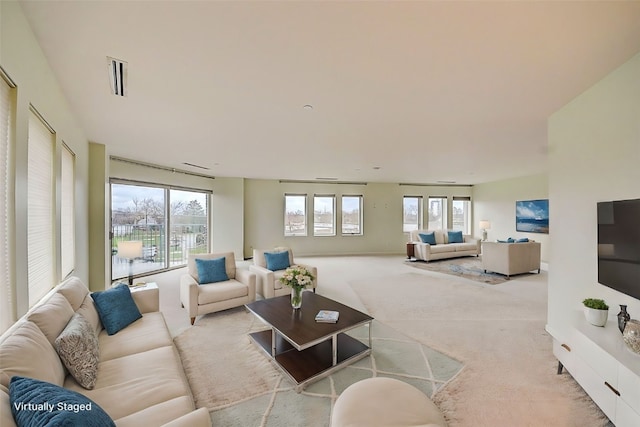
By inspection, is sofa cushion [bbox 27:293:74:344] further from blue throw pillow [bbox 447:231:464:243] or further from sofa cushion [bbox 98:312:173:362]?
blue throw pillow [bbox 447:231:464:243]

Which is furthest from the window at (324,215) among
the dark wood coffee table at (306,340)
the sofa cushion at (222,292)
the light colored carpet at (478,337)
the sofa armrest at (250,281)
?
the dark wood coffee table at (306,340)

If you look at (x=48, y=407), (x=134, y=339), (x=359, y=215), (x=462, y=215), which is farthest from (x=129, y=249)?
(x=462, y=215)

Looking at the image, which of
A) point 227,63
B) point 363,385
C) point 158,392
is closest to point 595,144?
point 363,385

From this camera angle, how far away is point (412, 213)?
9555mm

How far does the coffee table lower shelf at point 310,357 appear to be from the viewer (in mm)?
2246

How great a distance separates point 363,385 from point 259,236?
6953mm

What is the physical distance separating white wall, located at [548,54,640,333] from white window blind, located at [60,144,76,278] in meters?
4.96

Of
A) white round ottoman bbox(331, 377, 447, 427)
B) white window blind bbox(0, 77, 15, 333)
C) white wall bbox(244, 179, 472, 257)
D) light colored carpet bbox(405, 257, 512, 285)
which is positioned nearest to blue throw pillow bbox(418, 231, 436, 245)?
light colored carpet bbox(405, 257, 512, 285)

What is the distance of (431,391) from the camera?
2131 mm

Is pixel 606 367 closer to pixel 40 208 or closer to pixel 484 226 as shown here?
pixel 40 208

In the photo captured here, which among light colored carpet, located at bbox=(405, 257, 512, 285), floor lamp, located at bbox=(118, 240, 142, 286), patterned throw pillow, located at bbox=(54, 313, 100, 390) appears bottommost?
light colored carpet, located at bbox=(405, 257, 512, 285)

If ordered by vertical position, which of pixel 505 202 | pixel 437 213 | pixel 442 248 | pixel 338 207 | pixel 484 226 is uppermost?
pixel 505 202

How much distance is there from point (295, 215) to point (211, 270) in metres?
4.94

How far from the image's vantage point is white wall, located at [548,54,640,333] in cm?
194
